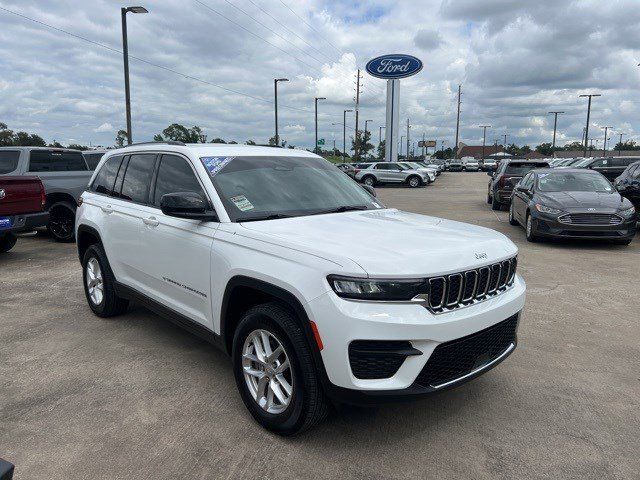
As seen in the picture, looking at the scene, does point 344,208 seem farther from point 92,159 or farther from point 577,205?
point 92,159

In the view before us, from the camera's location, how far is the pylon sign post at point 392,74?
43469mm

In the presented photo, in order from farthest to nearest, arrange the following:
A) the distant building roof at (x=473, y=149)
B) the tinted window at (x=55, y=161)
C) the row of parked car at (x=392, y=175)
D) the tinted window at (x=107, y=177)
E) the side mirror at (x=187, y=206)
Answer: the distant building roof at (x=473, y=149) → the row of parked car at (x=392, y=175) → the tinted window at (x=55, y=161) → the tinted window at (x=107, y=177) → the side mirror at (x=187, y=206)

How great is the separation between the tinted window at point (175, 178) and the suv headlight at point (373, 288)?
1497 mm

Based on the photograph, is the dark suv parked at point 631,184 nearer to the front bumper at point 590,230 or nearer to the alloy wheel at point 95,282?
the front bumper at point 590,230

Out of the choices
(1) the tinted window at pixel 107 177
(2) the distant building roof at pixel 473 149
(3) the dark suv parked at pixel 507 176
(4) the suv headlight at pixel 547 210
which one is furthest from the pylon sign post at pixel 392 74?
(2) the distant building roof at pixel 473 149

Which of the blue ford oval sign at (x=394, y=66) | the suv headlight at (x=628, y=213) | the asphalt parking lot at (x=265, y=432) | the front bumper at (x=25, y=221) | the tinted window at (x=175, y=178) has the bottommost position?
the asphalt parking lot at (x=265, y=432)

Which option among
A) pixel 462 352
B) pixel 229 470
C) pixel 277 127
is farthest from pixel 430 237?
pixel 277 127

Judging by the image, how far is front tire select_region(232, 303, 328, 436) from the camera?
2787 mm

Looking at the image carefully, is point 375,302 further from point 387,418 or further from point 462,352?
point 387,418

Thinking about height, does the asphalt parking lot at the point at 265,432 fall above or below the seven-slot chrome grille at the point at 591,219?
below

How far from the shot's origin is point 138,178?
15.4ft

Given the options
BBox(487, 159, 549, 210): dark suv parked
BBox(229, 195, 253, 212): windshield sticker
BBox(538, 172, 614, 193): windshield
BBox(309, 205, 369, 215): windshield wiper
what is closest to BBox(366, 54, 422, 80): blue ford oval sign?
BBox(487, 159, 549, 210): dark suv parked

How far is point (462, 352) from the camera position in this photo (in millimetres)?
2857

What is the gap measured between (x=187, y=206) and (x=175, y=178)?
2.78 ft
